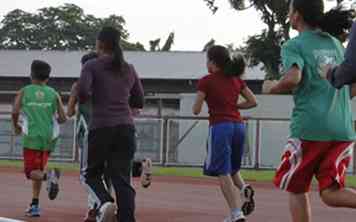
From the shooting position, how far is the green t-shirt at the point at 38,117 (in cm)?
1062

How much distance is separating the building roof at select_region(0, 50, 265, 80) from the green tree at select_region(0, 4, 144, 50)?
3842 cm

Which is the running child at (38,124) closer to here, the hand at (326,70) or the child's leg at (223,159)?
the child's leg at (223,159)

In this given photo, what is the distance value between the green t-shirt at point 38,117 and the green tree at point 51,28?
267 ft

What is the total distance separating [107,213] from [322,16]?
2.49m

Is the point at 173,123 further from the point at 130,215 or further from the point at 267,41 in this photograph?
the point at 130,215

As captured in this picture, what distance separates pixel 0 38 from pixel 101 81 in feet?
282

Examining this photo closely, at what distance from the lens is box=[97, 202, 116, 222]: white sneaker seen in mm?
7910

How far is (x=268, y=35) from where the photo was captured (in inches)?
1658

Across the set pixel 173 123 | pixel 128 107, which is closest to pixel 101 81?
pixel 128 107

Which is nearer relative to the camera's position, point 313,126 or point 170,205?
point 313,126

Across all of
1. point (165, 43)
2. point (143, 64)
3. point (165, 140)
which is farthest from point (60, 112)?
point (165, 43)

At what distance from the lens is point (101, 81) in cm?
809

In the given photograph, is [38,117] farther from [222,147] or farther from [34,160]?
[222,147]

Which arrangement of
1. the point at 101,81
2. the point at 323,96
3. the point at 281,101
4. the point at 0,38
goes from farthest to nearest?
the point at 0,38 < the point at 281,101 < the point at 101,81 < the point at 323,96
